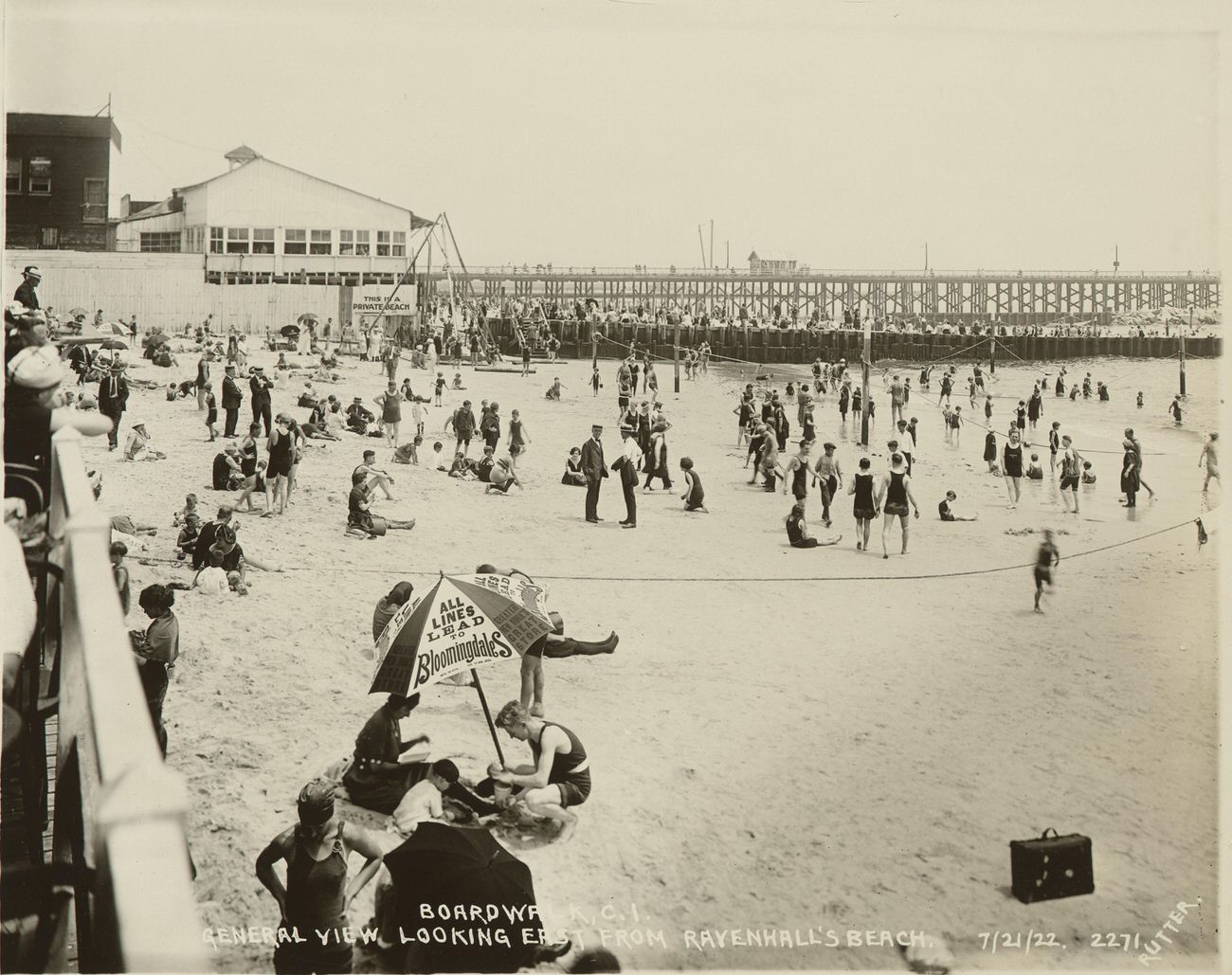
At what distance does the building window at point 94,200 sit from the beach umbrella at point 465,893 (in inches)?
210

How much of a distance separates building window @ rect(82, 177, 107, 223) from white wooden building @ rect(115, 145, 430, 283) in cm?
87

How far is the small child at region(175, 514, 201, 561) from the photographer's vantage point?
25.7 feet

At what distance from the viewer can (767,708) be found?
725cm

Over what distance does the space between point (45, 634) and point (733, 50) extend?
5.13 metres

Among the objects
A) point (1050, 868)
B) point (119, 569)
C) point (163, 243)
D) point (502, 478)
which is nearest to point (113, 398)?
point (163, 243)

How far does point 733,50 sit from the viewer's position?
21.7 feet

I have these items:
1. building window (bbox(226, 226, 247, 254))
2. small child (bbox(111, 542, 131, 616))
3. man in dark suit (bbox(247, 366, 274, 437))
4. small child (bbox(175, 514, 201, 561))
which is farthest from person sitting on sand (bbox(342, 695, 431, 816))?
building window (bbox(226, 226, 247, 254))

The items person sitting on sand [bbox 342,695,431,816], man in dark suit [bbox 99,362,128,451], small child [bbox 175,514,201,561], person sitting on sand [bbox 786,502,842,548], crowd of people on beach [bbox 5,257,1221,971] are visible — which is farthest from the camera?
person sitting on sand [bbox 786,502,842,548]

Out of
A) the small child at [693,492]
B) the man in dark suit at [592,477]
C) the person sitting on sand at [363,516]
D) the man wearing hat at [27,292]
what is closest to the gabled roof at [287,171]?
the man wearing hat at [27,292]

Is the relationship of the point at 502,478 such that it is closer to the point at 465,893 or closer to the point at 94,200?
the point at 94,200

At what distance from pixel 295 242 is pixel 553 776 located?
8.53 meters

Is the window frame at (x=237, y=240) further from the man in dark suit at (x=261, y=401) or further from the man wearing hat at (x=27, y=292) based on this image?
the man wearing hat at (x=27, y=292)

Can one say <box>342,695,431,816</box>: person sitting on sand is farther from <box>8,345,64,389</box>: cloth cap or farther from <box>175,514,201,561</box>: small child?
<box>175,514,201,561</box>: small child

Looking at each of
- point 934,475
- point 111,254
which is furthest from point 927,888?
point 934,475
